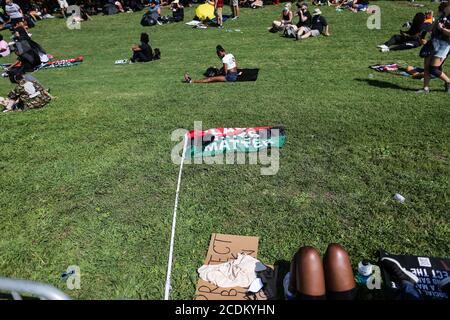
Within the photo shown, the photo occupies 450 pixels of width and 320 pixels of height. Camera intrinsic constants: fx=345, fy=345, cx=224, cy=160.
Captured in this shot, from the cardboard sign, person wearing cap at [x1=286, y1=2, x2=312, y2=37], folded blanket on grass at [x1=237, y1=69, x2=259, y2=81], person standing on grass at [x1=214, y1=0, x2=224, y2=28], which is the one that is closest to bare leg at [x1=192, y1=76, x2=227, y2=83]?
folded blanket on grass at [x1=237, y1=69, x2=259, y2=81]

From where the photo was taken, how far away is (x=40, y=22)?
21.9 meters

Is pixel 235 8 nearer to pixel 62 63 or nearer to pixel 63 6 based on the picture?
pixel 62 63

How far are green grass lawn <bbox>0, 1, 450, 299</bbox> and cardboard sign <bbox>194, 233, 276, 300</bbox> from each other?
0.44 feet

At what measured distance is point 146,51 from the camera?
13.6m

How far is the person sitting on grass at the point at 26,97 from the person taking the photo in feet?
31.0

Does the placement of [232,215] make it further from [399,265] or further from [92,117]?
[92,117]

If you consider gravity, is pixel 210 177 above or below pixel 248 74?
above

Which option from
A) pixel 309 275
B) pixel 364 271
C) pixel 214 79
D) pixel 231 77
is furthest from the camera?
pixel 214 79

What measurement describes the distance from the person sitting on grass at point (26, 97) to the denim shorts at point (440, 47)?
398 inches

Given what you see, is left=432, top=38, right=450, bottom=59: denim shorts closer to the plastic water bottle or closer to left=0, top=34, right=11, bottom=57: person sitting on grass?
the plastic water bottle

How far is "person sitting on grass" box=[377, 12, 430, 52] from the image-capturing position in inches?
472

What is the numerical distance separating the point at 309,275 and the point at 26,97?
30.0 ft

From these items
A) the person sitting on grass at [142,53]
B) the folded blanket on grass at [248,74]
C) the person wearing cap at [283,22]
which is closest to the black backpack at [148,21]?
the person sitting on grass at [142,53]

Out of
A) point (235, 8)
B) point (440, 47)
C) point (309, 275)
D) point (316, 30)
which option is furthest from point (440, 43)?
point (235, 8)
